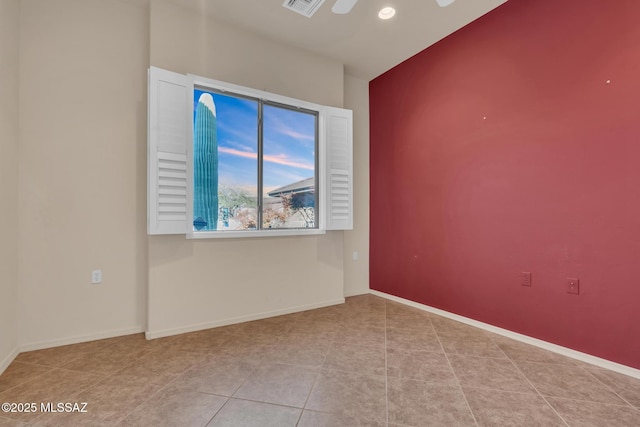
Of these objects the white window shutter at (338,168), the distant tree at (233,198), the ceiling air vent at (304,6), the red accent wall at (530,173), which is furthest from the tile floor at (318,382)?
the ceiling air vent at (304,6)

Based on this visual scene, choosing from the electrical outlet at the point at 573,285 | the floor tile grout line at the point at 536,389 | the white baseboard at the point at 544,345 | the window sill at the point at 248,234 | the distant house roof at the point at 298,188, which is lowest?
the floor tile grout line at the point at 536,389

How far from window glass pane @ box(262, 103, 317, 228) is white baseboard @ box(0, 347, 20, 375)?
82.0 inches

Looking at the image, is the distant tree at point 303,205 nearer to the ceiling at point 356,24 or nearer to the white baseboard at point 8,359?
the ceiling at point 356,24

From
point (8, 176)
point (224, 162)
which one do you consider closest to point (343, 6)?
point (224, 162)

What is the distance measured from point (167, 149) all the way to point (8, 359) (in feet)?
5.97

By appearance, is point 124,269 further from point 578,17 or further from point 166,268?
point 578,17

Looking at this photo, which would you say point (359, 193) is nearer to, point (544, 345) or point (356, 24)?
point (356, 24)

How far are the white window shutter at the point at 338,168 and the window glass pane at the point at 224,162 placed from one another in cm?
82

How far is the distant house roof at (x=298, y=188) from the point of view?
3.29m

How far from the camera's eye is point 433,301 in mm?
3221

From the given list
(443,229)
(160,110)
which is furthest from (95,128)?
(443,229)

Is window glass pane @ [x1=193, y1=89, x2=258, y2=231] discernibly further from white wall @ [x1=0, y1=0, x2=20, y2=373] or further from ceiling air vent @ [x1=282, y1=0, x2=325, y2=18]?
white wall @ [x1=0, y1=0, x2=20, y2=373]

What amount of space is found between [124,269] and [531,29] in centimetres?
397

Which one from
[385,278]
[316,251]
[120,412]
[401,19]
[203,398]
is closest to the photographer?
[120,412]
